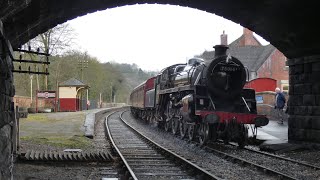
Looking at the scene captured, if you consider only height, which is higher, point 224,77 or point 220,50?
point 220,50

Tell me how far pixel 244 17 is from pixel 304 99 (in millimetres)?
3154

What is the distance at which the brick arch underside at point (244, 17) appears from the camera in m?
7.04

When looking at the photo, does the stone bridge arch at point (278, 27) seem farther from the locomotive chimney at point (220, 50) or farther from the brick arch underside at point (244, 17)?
the locomotive chimney at point (220, 50)

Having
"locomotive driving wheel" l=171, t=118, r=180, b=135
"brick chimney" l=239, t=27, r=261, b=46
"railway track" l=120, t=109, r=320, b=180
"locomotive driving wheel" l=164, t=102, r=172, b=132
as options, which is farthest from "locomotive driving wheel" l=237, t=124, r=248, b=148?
"brick chimney" l=239, t=27, r=261, b=46

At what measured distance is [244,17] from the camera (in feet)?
38.1

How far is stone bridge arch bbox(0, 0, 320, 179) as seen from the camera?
7086mm

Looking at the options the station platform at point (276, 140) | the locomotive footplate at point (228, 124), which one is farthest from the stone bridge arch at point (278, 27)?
the locomotive footplate at point (228, 124)

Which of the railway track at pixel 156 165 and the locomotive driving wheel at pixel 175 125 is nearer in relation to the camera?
the railway track at pixel 156 165

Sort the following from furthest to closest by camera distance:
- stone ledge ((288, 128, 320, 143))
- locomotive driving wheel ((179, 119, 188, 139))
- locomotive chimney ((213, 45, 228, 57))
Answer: locomotive driving wheel ((179, 119, 188, 139)) → locomotive chimney ((213, 45, 228, 57)) → stone ledge ((288, 128, 320, 143))

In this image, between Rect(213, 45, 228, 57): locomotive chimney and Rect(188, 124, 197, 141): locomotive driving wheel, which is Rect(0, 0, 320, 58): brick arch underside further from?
Rect(188, 124, 197, 141): locomotive driving wheel

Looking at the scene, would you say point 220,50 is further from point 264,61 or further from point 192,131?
point 264,61

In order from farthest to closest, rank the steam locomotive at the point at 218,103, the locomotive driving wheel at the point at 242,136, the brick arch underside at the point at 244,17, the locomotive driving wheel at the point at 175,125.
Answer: the locomotive driving wheel at the point at 175,125 → the locomotive driving wheel at the point at 242,136 → the steam locomotive at the point at 218,103 → the brick arch underside at the point at 244,17

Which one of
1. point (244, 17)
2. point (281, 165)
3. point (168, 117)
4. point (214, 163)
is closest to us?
point (281, 165)

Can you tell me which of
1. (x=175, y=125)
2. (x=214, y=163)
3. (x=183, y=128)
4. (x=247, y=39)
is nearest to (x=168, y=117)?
(x=175, y=125)
